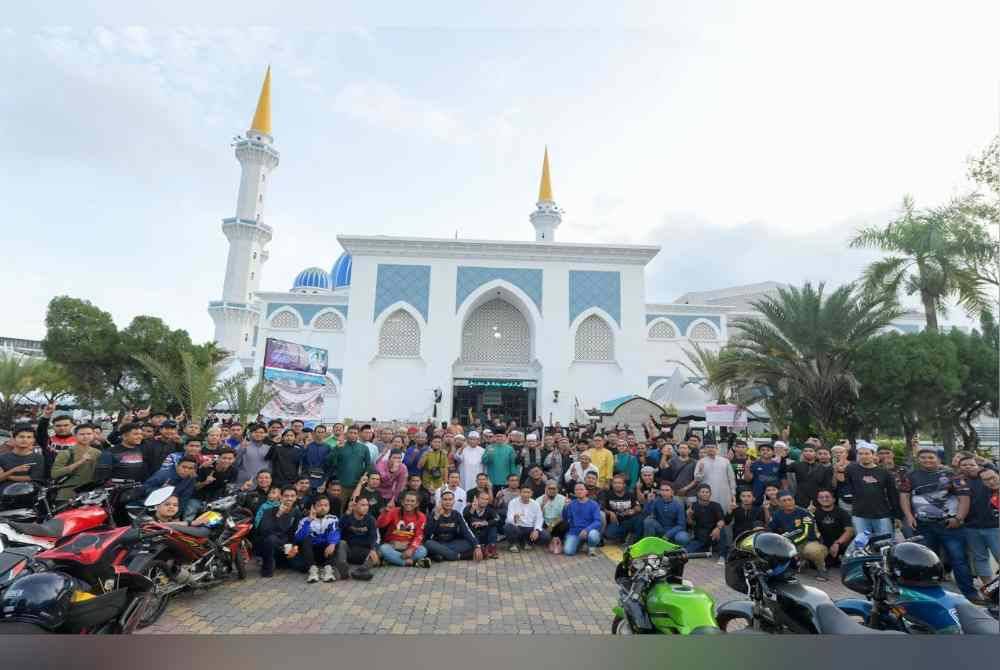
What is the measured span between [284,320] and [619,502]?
21.2m

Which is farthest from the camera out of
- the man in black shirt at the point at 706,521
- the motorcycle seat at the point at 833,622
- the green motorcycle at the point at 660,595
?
the man in black shirt at the point at 706,521

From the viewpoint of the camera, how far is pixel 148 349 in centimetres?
1402

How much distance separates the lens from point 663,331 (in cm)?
2472

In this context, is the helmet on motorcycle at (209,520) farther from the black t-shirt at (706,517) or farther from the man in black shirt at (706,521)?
the black t-shirt at (706,517)

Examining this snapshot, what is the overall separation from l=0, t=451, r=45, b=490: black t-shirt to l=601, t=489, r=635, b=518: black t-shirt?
5071 mm

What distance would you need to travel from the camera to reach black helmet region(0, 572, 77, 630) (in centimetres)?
179

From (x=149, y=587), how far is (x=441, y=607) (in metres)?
1.75

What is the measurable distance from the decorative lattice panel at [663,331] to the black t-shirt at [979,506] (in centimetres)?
2096

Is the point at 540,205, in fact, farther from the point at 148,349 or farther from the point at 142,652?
the point at 142,652

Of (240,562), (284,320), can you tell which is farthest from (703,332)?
(240,562)

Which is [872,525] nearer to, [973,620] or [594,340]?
[973,620]

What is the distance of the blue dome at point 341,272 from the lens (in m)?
32.4

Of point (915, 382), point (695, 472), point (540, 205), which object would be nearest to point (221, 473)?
point (695, 472)

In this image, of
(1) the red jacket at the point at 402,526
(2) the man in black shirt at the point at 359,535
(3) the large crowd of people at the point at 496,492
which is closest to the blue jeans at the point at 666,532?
(3) the large crowd of people at the point at 496,492
